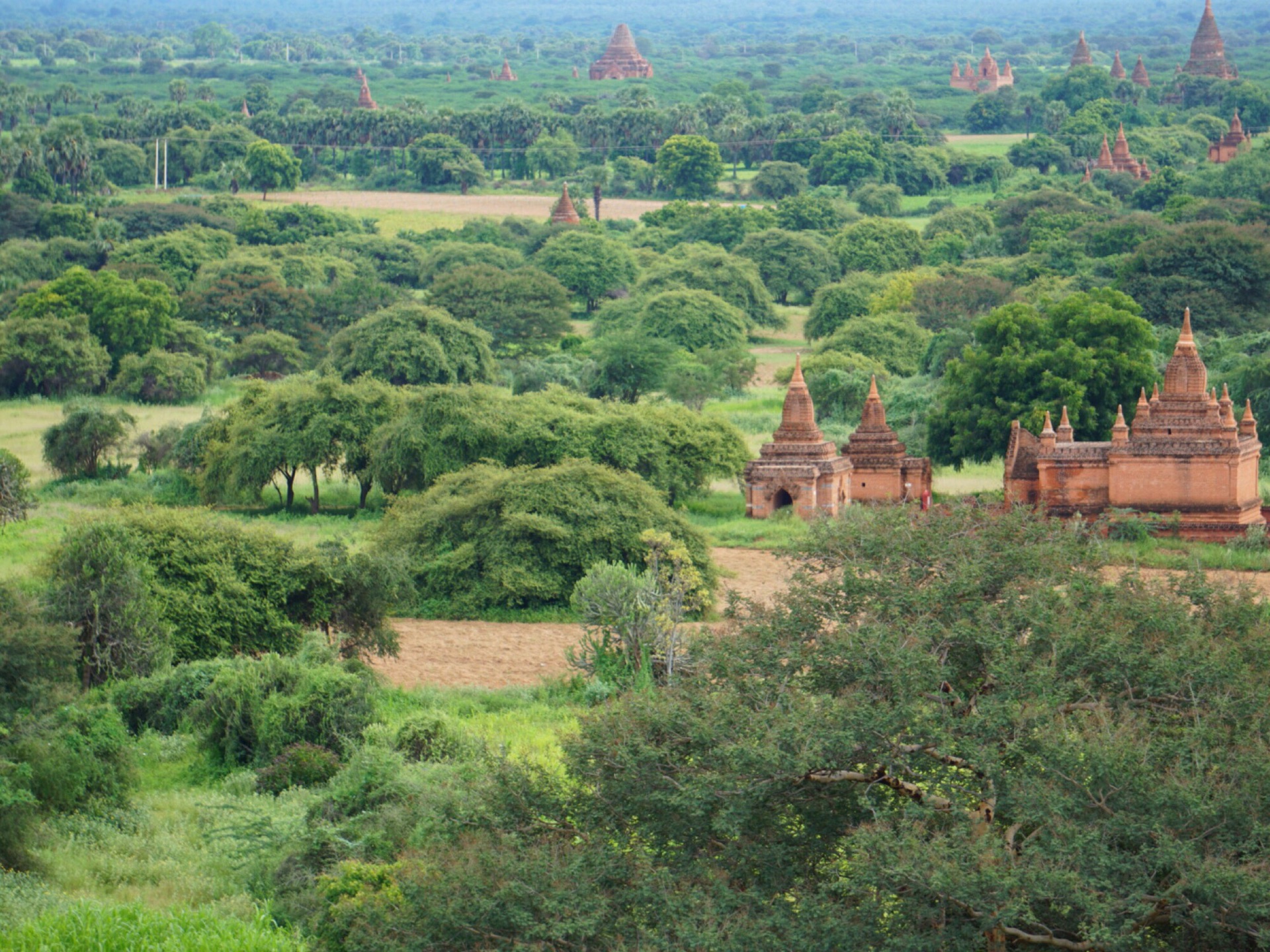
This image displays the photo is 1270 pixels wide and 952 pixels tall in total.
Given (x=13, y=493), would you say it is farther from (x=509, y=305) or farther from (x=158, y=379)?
(x=509, y=305)

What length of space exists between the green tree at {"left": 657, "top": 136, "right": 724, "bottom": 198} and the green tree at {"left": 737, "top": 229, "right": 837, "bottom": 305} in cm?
2772

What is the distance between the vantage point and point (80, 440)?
139 feet

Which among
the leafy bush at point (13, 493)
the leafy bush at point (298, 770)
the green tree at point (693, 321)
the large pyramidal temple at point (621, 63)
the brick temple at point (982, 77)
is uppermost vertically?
the large pyramidal temple at point (621, 63)

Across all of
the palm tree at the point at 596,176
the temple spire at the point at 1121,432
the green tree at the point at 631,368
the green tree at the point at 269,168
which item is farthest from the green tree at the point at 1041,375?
the palm tree at the point at 596,176

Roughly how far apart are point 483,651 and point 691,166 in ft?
266

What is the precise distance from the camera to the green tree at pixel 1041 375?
132 ft

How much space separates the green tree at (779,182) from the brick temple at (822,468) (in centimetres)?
6834

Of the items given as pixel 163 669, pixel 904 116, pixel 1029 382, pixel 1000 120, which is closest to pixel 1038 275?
pixel 1029 382

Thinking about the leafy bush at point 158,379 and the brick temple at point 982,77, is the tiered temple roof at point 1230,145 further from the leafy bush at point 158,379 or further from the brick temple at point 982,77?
the leafy bush at point 158,379

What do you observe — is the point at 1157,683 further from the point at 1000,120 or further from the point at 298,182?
the point at 1000,120

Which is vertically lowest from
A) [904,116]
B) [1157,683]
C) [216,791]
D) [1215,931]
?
[216,791]

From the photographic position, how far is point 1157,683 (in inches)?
639

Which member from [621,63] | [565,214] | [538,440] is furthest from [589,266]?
[621,63]

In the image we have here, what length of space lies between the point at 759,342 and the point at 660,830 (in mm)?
54381
